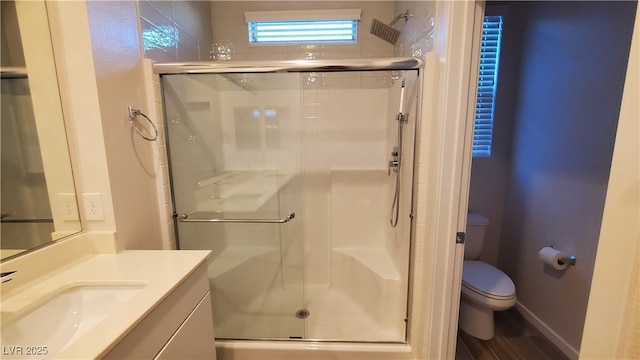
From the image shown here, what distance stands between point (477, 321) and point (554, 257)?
0.67 m

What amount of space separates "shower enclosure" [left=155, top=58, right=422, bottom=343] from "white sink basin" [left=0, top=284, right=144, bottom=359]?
69 centimetres

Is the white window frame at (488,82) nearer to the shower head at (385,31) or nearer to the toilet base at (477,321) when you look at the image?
the shower head at (385,31)

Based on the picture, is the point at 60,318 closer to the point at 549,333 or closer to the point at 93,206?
the point at 93,206

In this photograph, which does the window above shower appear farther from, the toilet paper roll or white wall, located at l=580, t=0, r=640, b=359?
the toilet paper roll

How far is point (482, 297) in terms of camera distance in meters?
1.65

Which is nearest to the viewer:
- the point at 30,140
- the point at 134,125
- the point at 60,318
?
the point at 60,318

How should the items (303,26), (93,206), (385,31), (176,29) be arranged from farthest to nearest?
(303,26) < (385,31) < (176,29) < (93,206)

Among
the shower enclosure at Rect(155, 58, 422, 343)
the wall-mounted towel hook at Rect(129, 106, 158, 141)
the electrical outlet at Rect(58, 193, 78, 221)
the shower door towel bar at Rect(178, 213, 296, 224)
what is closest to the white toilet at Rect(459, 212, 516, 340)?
the shower enclosure at Rect(155, 58, 422, 343)

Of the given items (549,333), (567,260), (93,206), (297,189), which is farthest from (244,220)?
(549,333)

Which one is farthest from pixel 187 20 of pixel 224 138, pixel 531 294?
pixel 531 294

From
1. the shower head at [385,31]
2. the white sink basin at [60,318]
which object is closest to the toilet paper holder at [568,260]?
the shower head at [385,31]

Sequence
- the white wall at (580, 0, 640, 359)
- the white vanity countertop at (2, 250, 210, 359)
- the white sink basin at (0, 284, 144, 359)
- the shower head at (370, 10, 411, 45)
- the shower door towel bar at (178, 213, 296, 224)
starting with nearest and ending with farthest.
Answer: the white wall at (580, 0, 640, 359)
the white vanity countertop at (2, 250, 210, 359)
the white sink basin at (0, 284, 144, 359)
the shower door towel bar at (178, 213, 296, 224)
the shower head at (370, 10, 411, 45)

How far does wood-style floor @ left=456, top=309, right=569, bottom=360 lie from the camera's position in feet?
5.26

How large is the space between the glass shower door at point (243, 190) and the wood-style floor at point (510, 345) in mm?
1183
